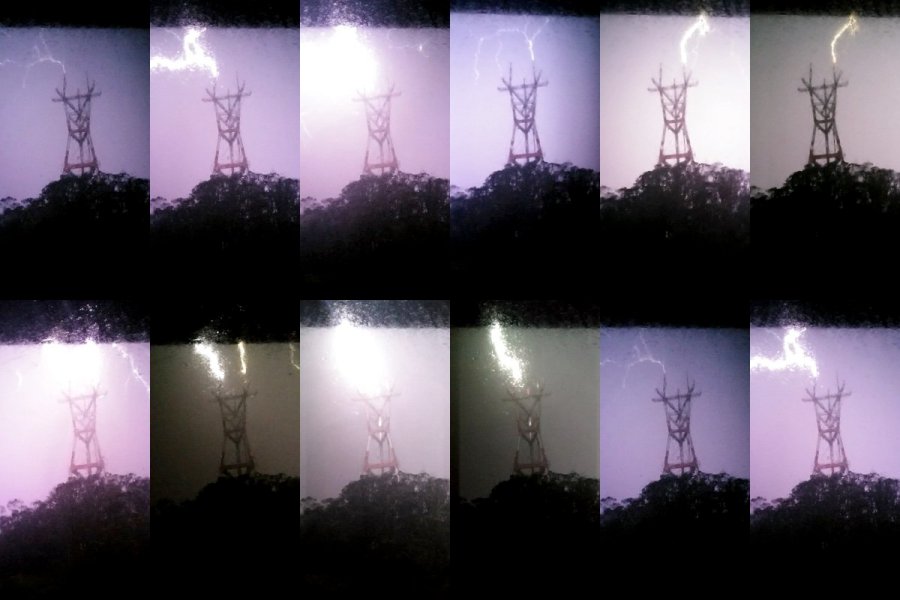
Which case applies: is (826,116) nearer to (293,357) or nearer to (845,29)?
(845,29)

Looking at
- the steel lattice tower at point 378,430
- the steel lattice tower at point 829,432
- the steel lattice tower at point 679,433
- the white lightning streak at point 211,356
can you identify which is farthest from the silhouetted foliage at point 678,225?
the white lightning streak at point 211,356

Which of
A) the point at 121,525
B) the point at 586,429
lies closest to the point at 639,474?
the point at 586,429

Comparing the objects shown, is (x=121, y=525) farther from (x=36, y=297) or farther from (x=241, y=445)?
(x=36, y=297)

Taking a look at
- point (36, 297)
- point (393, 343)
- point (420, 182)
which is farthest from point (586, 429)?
point (36, 297)

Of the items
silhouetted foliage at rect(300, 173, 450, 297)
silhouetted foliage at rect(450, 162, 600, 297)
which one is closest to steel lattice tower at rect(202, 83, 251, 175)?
silhouetted foliage at rect(300, 173, 450, 297)

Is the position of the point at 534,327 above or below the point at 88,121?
below

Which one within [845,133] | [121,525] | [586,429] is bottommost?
[121,525]

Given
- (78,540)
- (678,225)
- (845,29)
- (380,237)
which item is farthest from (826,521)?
(78,540)
